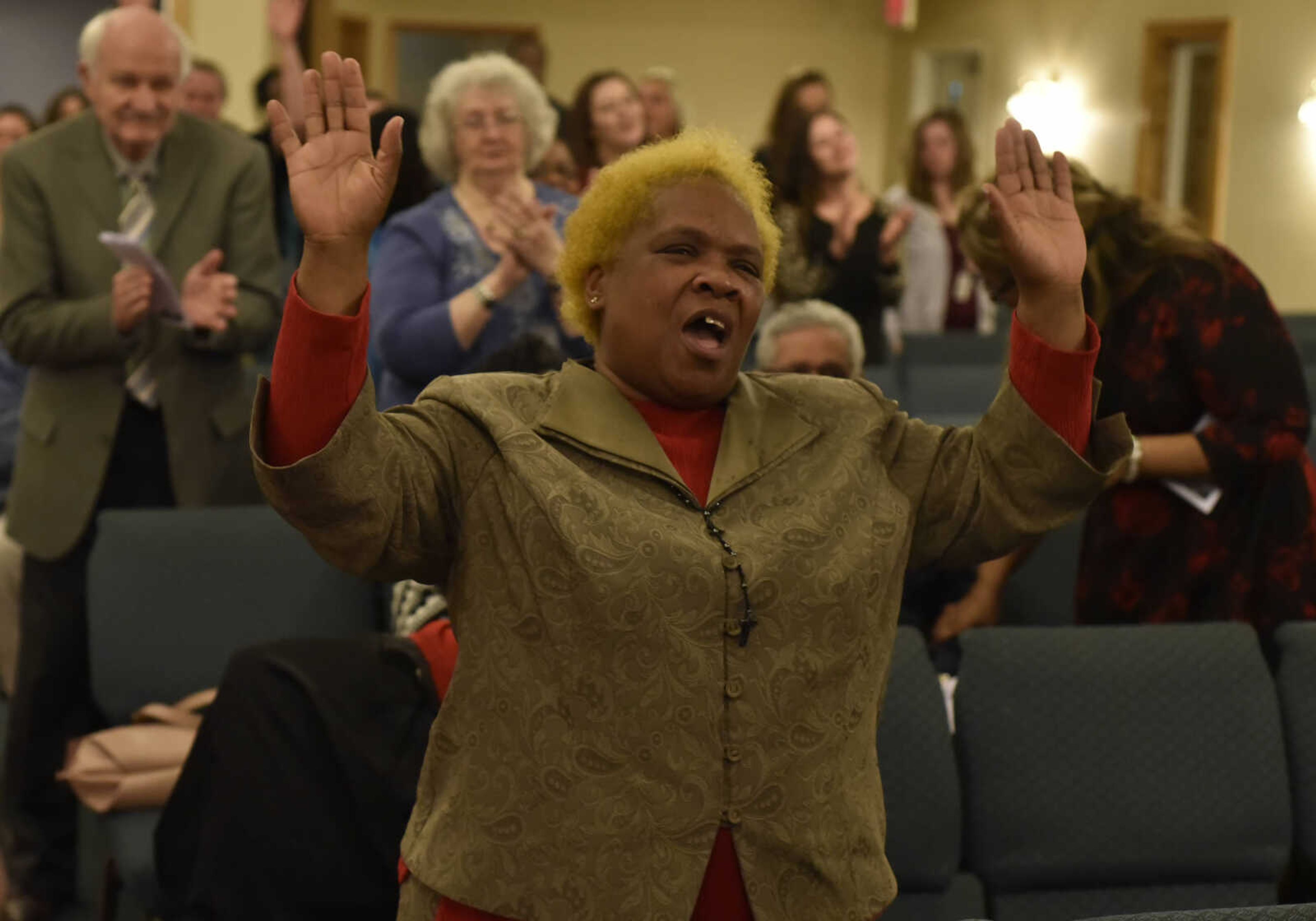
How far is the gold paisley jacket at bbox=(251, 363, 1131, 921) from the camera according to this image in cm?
152

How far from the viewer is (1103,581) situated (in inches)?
115

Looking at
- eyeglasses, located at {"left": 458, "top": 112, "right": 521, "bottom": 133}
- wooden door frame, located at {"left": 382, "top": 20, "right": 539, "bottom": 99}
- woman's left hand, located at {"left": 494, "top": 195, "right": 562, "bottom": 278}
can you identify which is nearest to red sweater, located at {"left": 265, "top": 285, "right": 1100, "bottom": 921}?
woman's left hand, located at {"left": 494, "top": 195, "right": 562, "bottom": 278}

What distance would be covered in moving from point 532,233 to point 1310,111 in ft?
23.6

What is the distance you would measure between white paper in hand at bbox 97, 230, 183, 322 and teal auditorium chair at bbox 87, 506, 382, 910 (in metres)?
0.35

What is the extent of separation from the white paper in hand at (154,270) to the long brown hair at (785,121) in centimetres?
264

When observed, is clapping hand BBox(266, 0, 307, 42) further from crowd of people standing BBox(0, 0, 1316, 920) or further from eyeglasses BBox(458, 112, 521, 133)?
eyeglasses BBox(458, 112, 521, 133)

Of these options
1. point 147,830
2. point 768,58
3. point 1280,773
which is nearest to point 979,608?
point 1280,773

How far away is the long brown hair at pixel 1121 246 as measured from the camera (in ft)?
8.83

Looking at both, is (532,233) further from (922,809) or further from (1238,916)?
(1238,916)

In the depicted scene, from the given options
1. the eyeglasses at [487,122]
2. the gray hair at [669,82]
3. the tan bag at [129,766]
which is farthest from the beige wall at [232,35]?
the tan bag at [129,766]

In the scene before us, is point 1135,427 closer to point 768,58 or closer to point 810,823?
point 810,823

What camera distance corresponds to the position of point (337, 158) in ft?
4.97

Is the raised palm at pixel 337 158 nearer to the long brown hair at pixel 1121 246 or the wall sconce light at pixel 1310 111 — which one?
the long brown hair at pixel 1121 246

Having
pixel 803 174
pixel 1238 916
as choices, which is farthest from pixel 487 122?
pixel 1238 916
